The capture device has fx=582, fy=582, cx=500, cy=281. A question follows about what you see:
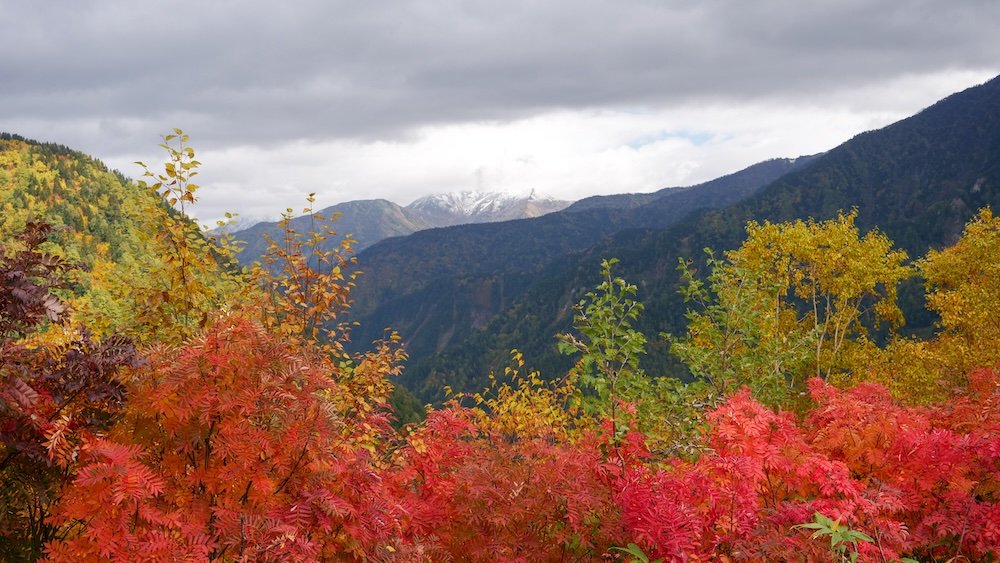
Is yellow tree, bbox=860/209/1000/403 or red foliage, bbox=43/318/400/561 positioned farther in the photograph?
yellow tree, bbox=860/209/1000/403

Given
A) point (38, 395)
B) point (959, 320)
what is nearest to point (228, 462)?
point (38, 395)

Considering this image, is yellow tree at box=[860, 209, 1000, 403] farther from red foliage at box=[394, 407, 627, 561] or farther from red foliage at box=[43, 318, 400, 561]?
red foliage at box=[43, 318, 400, 561]

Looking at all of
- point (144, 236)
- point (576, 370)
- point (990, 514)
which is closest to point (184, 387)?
point (144, 236)

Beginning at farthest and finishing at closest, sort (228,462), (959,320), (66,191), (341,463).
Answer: (66,191) → (959,320) → (341,463) → (228,462)

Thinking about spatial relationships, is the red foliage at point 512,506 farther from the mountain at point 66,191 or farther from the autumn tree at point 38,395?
the mountain at point 66,191

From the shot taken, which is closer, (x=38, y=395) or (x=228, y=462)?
(x=38, y=395)

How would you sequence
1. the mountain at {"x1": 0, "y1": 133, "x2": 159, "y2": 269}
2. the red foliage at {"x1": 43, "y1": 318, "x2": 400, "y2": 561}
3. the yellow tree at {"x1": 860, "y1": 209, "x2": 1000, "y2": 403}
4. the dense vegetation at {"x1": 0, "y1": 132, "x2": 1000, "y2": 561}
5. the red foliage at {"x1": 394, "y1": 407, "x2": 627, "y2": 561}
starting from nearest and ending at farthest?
the red foliage at {"x1": 43, "y1": 318, "x2": 400, "y2": 561}
the dense vegetation at {"x1": 0, "y1": 132, "x2": 1000, "y2": 561}
the red foliage at {"x1": 394, "y1": 407, "x2": 627, "y2": 561}
the yellow tree at {"x1": 860, "y1": 209, "x2": 1000, "y2": 403}
the mountain at {"x1": 0, "y1": 133, "x2": 159, "y2": 269}

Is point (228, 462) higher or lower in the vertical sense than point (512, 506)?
higher

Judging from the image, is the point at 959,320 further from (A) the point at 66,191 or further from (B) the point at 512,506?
(A) the point at 66,191

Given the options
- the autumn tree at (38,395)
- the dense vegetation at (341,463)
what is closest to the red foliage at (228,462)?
the dense vegetation at (341,463)

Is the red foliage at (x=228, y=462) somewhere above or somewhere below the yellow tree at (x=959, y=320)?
above

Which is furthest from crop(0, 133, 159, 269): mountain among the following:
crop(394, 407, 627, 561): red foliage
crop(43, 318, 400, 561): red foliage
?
crop(43, 318, 400, 561): red foliage

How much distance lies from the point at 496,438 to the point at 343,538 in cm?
437

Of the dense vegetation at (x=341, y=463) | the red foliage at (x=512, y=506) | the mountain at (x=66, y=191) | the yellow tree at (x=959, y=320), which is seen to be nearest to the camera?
the dense vegetation at (x=341, y=463)
